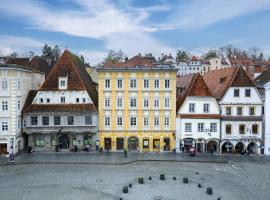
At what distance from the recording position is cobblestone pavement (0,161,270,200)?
28.9m

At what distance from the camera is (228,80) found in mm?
50344

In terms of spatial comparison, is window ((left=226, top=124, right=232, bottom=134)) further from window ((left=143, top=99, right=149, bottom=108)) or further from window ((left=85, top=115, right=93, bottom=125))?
window ((left=85, top=115, right=93, bottom=125))

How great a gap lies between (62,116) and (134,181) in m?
19.3

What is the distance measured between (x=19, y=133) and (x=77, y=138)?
7.78 m

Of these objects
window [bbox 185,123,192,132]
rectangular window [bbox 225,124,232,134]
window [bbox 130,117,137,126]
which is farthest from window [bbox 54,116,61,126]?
rectangular window [bbox 225,124,232,134]

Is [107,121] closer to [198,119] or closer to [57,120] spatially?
[57,120]

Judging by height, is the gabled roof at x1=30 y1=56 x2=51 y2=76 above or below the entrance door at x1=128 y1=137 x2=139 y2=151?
above

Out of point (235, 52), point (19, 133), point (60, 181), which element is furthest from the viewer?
point (235, 52)

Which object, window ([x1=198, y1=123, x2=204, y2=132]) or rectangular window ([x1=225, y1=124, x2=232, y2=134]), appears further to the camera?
window ([x1=198, y1=123, x2=204, y2=132])

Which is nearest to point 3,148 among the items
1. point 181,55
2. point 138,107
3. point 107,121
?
point 107,121

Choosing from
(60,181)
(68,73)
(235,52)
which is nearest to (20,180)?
(60,181)

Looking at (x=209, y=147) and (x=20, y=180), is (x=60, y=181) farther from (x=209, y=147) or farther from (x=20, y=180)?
(x=209, y=147)

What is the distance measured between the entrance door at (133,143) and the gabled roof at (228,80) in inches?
504

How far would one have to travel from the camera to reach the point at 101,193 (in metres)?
29.4
